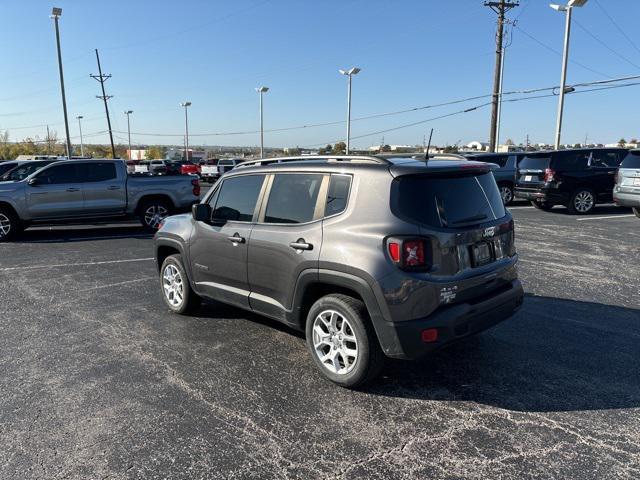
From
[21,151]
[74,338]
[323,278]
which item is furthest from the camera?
[21,151]

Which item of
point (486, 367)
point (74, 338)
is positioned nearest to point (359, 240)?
point (486, 367)

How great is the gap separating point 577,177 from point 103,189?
13.0m

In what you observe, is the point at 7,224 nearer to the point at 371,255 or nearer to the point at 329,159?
the point at 329,159

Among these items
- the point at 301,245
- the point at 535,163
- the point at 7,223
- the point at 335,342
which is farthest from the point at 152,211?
the point at 535,163

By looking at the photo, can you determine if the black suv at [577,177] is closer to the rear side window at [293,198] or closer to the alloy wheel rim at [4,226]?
the rear side window at [293,198]

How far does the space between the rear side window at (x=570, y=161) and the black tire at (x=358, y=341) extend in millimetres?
13045

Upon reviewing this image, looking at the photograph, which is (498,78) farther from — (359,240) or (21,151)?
(21,151)

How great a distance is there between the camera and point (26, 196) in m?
11.3

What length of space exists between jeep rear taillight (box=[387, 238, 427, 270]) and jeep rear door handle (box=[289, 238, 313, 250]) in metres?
0.73

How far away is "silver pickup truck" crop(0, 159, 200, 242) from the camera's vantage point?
1130 centimetres

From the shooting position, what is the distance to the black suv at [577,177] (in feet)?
47.8

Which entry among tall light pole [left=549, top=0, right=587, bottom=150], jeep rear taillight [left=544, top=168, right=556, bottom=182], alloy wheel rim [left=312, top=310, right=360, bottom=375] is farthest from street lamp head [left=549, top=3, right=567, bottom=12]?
alloy wheel rim [left=312, top=310, right=360, bottom=375]

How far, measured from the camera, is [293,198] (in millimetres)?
4262

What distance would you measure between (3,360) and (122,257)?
4.80m
